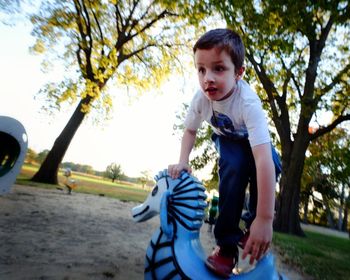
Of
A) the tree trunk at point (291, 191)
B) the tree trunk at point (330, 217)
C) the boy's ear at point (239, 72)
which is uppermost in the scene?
the tree trunk at point (330, 217)

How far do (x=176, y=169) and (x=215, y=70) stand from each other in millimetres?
559

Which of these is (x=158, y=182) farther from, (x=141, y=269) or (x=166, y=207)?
(x=141, y=269)

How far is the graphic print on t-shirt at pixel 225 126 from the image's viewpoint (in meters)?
1.73

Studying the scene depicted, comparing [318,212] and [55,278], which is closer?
[55,278]

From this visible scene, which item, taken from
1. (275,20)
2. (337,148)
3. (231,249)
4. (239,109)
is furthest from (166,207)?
(337,148)

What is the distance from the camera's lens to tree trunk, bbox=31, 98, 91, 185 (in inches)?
427

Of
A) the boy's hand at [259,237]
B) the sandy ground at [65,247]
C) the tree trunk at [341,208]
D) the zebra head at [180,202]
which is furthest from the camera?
the tree trunk at [341,208]

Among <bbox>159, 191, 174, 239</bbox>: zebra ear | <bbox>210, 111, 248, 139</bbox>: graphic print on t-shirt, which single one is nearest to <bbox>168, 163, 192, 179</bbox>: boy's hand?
<bbox>159, 191, 174, 239</bbox>: zebra ear

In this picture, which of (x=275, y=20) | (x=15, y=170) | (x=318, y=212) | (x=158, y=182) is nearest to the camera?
(x=158, y=182)

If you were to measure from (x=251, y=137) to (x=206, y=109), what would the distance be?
17.6 inches

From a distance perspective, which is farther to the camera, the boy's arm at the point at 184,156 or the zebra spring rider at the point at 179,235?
the boy's arm at the point at 184,156

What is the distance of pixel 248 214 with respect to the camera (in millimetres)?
1778

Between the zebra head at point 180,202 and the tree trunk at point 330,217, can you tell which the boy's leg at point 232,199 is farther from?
the tree trunk at point 330,217

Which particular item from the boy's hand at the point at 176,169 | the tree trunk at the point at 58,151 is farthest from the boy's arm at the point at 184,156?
the tree trunk at the point at 58,151
